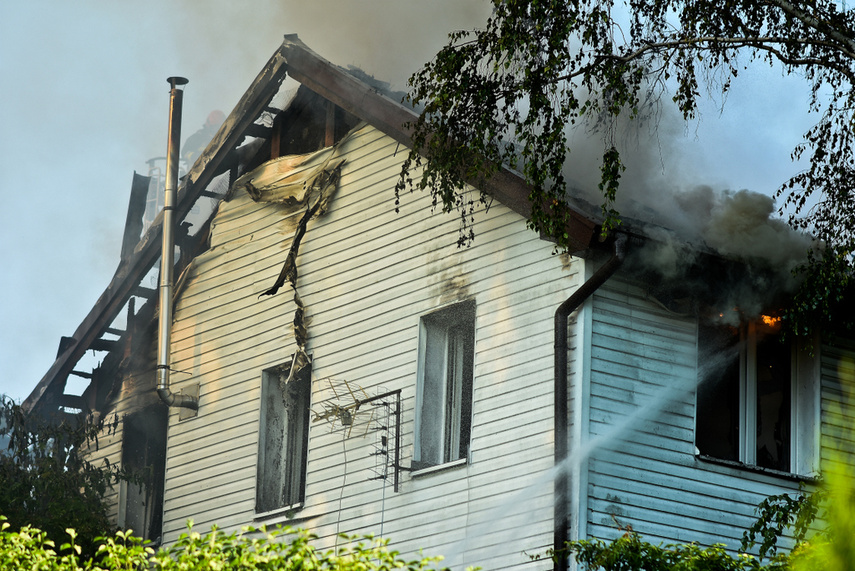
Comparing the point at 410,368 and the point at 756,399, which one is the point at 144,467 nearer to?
the point at 410,368

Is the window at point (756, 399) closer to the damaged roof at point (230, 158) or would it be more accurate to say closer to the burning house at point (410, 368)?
the burning house at point (410, 368)

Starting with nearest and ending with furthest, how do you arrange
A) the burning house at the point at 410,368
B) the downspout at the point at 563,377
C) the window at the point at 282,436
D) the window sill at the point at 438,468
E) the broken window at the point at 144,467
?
the downspout at the point at 563,377 < the burning house at the point at 410,368 < the window sill at the point at 438,468 < the window at the point at 282,436 < the broken window at the point at 144,467

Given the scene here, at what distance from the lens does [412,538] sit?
12180 mm

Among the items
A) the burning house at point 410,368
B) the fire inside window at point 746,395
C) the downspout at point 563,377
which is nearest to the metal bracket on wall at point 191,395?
the burning house at point 410,368

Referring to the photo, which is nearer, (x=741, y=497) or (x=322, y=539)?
(x=741, y=497)

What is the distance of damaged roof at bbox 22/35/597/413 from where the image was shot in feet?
46.2

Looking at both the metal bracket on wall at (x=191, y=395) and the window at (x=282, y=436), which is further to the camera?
the metal bracket on wall at (x=191, y=395)

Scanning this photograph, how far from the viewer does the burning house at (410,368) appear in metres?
11.3

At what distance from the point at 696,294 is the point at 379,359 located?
137 inches

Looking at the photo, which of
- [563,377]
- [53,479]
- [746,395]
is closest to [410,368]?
[563,377]

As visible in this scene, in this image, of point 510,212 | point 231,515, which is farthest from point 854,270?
point 231,515

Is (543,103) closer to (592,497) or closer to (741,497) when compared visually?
(592,497)

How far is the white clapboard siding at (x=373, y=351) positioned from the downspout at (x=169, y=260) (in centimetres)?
35

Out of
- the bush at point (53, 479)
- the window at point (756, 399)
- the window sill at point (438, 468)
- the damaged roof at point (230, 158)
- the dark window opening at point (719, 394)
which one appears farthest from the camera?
the bush at point (53, 479)
